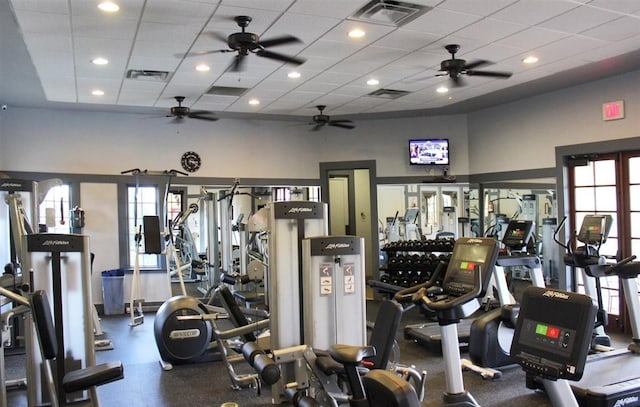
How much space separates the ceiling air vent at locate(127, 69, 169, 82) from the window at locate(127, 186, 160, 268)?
2.76 meters

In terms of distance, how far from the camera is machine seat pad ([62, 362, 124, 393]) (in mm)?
2807

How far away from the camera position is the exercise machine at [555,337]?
2051 mm

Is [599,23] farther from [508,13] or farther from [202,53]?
[202,53]

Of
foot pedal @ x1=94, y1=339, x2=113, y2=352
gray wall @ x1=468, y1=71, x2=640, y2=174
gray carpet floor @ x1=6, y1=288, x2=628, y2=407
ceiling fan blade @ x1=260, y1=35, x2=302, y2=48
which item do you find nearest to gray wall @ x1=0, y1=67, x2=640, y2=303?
gray wall @ x1=468, y1=71, x2=640, y2=174

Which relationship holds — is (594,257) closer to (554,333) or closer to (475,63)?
(475,63)

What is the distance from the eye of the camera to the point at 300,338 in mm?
4387

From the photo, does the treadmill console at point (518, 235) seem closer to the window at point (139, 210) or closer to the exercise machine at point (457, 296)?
the exercise machine at point (457, 296)

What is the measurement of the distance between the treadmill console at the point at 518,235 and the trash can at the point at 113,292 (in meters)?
5.74

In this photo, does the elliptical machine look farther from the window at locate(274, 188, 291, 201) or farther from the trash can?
the trash can

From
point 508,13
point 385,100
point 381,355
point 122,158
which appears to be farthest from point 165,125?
point 381,355

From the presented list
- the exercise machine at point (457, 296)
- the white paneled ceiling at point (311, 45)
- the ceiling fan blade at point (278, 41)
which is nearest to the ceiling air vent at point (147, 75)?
the white paneled ceiling at point (311, 45)

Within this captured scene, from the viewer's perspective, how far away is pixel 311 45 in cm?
522

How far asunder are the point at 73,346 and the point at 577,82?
6645mm

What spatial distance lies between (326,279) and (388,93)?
414 centimetres
